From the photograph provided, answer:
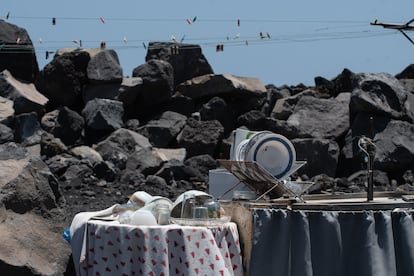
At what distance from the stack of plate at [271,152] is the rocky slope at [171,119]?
27.9 ft

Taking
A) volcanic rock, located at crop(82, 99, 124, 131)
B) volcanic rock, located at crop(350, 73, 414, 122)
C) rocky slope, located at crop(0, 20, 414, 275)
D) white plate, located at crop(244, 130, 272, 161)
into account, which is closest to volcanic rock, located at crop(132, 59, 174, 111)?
rocky slope, located at crop(0, 20, 414, 275)

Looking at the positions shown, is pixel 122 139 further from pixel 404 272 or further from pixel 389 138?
pixel 404 272

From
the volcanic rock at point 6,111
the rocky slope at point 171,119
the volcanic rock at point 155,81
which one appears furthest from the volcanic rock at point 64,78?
the volcanic rock at point 6,111

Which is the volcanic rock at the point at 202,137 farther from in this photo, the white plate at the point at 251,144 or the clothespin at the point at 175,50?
the white plate at the point at 251,144

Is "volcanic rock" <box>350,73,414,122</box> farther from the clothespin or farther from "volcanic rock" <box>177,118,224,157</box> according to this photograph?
the clothespin

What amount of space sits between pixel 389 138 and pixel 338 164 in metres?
1.27

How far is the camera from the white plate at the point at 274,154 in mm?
3396

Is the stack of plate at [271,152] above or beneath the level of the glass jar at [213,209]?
above

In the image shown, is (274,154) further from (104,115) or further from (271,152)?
(104,115)

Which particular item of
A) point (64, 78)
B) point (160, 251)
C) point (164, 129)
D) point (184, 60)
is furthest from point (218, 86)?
point (160, 251)

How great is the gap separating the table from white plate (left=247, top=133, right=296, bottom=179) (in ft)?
1.86

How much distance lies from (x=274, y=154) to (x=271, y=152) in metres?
0.02

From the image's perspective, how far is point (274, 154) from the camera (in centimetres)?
343

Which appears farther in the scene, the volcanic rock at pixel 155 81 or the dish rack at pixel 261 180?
the volcanic rock at pixel 155 81
